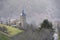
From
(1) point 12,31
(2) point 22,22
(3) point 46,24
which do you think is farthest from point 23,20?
(3) point 46,24

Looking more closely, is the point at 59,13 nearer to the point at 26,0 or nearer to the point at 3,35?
the point at 26,0

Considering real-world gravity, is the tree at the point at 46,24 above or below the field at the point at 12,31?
above

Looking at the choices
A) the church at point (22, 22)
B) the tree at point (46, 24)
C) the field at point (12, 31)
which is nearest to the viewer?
the field at point (12, 31)

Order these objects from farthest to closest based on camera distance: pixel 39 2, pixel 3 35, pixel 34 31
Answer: pixel 39 2, pixel 34 31, pixel 3 35

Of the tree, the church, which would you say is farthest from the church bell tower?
the tree

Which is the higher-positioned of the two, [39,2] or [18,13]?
[39,2]

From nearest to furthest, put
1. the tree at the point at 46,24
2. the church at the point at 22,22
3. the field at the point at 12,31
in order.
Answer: the field at the point at 12,31 < the church at the point at 22,22 < the tree at the point at 46,24

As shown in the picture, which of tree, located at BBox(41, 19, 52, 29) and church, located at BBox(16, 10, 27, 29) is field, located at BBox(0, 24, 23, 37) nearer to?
church, located at BBox(16, 10, 27, 29)

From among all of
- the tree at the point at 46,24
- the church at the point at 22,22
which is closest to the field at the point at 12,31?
the church at the point at 22,22

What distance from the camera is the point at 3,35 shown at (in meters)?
6.52

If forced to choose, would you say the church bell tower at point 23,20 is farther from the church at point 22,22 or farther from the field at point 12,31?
the field at point 12,31

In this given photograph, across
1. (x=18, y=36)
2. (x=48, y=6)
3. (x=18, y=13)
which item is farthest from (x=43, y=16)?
(x=18, y=36)

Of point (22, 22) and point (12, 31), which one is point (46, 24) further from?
point (12, 31)

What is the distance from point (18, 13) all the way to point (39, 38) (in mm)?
1381
